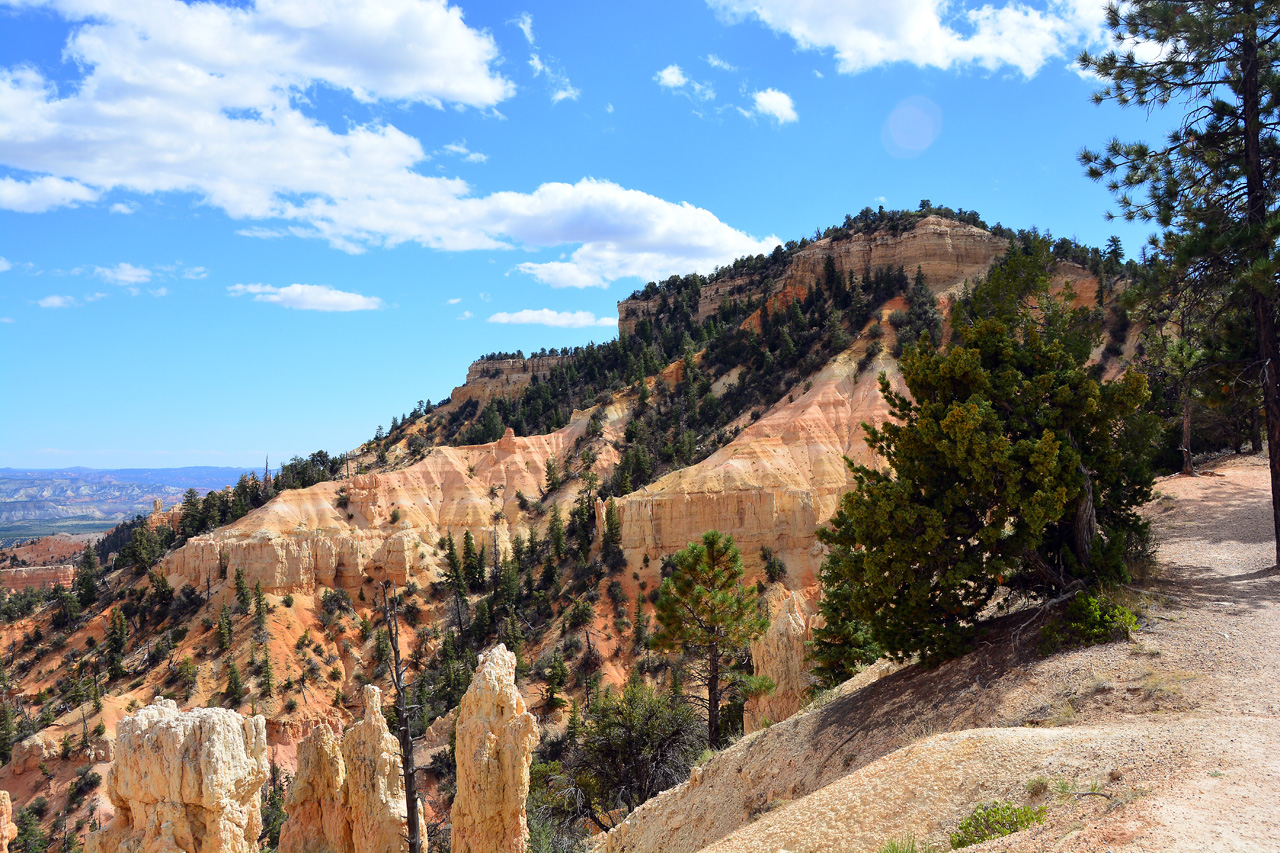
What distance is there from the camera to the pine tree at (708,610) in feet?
77.4

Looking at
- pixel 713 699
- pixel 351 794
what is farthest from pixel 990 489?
pixel 351 794

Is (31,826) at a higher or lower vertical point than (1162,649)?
lower

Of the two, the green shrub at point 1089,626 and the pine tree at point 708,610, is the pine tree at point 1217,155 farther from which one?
the pine tree at point 708,610

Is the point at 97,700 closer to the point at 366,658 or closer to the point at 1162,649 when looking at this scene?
the point at 366,658

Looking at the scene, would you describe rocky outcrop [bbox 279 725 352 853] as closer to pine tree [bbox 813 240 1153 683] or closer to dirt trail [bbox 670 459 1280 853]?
dirt trail [bbox 670 459 1280 853]

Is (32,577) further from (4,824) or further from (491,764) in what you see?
(491,764)

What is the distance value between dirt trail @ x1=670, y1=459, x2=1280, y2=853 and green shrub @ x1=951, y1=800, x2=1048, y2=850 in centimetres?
17

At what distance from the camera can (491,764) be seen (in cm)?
1421

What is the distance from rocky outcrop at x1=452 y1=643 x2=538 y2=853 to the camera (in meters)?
14.2

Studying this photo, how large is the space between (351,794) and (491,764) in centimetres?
610

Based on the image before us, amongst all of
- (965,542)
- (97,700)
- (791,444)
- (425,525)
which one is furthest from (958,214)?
(97,700)

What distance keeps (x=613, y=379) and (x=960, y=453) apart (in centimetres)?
7506

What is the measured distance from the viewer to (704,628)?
936 inches

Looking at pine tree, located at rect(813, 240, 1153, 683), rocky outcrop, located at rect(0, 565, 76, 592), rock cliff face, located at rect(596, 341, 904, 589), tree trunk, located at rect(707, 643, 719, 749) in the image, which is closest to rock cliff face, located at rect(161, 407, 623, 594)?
rock cliff face, located at rect(596, 341, 904, 589)
